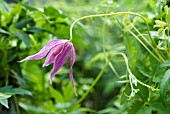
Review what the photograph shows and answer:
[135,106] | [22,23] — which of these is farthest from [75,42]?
[135,106]

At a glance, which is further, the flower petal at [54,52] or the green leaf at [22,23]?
the green leaf at [22,23]

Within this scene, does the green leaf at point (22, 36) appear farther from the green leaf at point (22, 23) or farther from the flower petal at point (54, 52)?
the flower petal at point (54, 52)

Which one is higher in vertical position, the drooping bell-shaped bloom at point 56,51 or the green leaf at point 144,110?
the drooping bell-shaped bloom at point 56,51

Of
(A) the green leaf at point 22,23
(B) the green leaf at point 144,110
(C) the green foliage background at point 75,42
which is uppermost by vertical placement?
(A) the green leaf at point 22,23

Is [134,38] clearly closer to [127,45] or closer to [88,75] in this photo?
[127,45]

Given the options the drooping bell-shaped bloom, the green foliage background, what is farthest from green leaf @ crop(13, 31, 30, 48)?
the drooping bell-shaped bloom

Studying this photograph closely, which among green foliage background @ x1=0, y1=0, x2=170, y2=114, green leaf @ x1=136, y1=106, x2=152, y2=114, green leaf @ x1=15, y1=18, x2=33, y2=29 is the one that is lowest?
green leaf @ x1=136, y1=106, x2=152, y2=114

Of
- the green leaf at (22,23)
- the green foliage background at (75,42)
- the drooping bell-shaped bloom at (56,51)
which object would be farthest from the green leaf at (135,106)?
the green leaf at (22,23)

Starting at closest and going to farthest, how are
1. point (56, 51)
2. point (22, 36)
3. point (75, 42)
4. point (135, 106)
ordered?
1. point (56, 51)
2. point (135, 106)
3. point (22, 36)
4. point (75, 42)

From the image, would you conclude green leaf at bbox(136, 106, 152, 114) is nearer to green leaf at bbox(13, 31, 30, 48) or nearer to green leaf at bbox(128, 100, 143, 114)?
green leaf at bbox(128, 100, 143, 114)

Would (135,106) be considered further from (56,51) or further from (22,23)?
(22,23)

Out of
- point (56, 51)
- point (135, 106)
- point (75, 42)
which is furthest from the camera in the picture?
point (75, 42)
